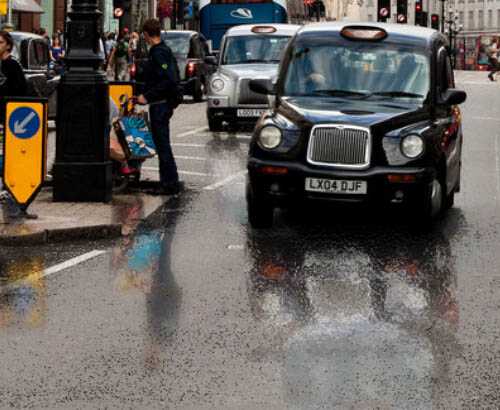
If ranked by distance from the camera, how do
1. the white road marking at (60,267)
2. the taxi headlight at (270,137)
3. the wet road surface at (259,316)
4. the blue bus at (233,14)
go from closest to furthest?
the wet road surface at (259,316) < the white road marking at (60,267) < the taxi headlight at (270,137) < the blue bus at (233,14)

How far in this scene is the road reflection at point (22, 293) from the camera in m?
8.02

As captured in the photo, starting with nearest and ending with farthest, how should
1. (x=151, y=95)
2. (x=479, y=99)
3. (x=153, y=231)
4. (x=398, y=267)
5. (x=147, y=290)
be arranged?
(x=147, y=290) < (x=398, y=267) < (x=153, y=231) < (x=151, y=95) < (x=479, y=99)

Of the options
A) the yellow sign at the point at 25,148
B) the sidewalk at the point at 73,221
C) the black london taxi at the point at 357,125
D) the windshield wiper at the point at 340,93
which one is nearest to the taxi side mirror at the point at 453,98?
the black london taxi at the point at 357,125

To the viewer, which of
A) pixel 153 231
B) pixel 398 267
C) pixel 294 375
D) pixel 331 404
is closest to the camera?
pixel 331 404

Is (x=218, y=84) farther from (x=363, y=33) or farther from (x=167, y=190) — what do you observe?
(x=363, y=33)

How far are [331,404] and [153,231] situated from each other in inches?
243

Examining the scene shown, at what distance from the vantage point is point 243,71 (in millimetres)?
24984

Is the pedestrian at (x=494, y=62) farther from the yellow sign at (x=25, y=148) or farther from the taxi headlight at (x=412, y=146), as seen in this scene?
the yellow sign at (x=25, y=148)

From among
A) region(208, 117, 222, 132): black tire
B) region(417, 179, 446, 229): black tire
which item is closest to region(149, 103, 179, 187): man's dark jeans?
region(417, 179, 446, 229): black tire

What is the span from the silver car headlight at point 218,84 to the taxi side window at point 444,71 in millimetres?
11120

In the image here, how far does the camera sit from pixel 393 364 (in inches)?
269

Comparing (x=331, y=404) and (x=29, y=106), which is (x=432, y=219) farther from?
(x=331, y=404)

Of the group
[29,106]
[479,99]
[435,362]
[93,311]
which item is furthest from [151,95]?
[479,99]

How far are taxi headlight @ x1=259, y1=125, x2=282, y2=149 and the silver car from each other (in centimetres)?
1220
